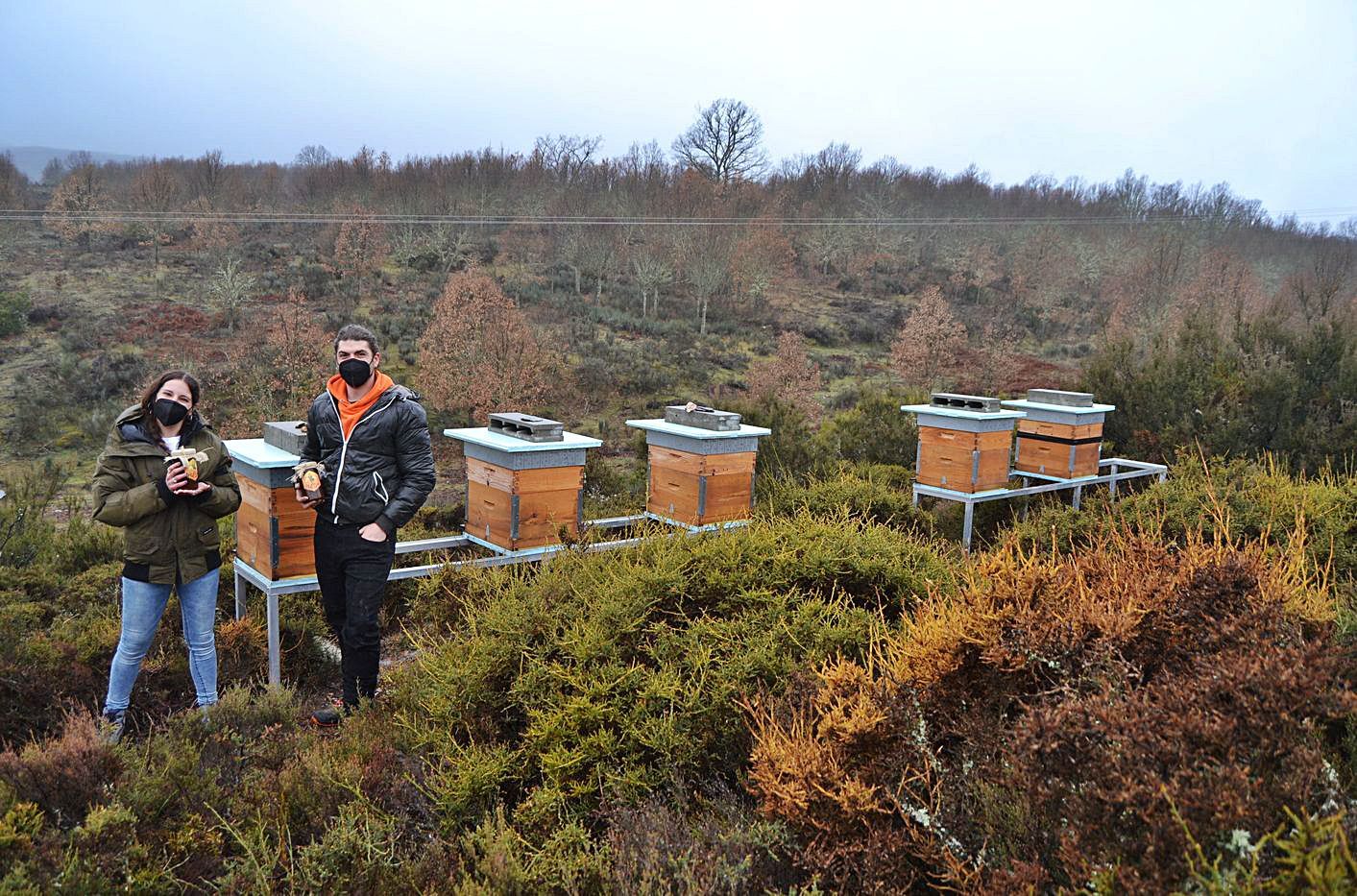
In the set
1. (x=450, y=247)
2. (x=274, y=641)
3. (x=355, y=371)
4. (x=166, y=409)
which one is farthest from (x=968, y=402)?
(x=450, y=247)

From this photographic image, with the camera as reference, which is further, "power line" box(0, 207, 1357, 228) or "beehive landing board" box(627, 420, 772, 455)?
"power line" box(0, 207, 1357, 228)

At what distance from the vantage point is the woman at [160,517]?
4.48 metres

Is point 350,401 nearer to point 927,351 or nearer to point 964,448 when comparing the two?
point 964,448

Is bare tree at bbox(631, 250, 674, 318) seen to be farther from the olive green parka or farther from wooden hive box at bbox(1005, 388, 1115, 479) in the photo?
the olive green parka

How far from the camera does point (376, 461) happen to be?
4883mm

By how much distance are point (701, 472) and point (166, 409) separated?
3840mm

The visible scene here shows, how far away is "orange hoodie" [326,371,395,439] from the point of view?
488cm

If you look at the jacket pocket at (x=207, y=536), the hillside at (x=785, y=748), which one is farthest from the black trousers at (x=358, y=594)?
the jacket pocket at (x=207, y=536)

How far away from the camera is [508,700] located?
12.4 feet

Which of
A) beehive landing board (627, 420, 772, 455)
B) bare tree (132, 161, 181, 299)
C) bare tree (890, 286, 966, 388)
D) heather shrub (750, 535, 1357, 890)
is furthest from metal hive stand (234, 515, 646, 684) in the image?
bare tree (132, 161, 181, 299)

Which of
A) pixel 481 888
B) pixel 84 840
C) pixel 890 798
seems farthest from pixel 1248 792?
pixel 84 840

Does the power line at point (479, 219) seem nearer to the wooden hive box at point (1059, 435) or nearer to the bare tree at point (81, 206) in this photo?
the bare tree at point (81, 206)

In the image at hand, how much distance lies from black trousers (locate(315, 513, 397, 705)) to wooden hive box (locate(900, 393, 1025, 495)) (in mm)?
6124

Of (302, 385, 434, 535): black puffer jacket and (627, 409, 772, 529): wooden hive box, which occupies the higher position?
(302, 385, 434, 535): black puffer jacket
